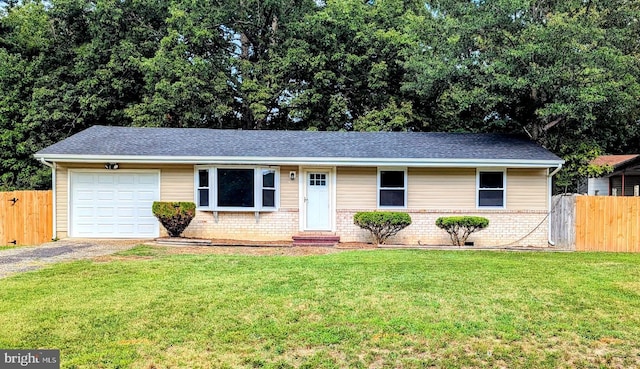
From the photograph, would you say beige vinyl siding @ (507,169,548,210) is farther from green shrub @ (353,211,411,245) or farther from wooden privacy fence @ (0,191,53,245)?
wooden privacy fence @ (0,191,53,245)

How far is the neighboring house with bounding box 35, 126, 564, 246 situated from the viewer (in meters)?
13.1

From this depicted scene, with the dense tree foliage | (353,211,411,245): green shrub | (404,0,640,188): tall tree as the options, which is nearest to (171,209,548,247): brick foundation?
(353,211,411,245): green shrub

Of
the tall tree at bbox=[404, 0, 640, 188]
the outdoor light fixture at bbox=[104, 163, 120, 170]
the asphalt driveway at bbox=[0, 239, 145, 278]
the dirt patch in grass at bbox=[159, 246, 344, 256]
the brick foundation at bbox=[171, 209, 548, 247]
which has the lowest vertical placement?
the dirt patch in grass at bbox=[159, 246, 344, 256]

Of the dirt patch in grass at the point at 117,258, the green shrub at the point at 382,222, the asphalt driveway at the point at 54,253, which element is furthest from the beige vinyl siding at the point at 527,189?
the asphalt driveway at the point at 54,253

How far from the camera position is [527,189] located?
13352 mm

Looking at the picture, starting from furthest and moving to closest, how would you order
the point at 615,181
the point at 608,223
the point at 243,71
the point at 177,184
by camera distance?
the point at 615,181 → the point at 243,71 → the point at 177,184 → the point at 608,223

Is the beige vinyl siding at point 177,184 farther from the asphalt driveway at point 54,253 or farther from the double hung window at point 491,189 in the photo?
the double hung window at point 491,189

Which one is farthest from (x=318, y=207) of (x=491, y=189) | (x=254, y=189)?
(x=491, y=189)

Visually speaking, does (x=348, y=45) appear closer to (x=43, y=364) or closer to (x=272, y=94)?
(x=272, y=94)

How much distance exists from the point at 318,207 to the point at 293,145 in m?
2.29

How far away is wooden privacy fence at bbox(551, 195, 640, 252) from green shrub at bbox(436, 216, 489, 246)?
7.67 ft

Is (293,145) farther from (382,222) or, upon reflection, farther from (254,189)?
(382,222)

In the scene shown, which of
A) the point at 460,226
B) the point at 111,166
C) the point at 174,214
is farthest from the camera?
the point at 111,166

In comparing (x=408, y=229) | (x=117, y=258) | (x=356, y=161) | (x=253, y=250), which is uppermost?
(x=356, y=161)
